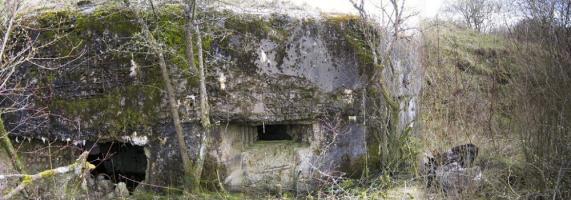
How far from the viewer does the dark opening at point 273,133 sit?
6992mm

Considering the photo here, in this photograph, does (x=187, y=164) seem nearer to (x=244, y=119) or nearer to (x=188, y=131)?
(x=188, y=131)

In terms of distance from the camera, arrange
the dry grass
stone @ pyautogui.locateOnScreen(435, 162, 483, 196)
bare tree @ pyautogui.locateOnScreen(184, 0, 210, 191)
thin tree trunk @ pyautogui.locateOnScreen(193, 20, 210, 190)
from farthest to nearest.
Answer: thin tree trunk @ pyautogui.locateOnScreen(193, 20, 210, 190) → bare tree @ pyautogui.locateOnScreen(184, 0, 210, 191) → stone @ pyautogui.locateOnScreen(435, 162, 483, 196) → the dry grass

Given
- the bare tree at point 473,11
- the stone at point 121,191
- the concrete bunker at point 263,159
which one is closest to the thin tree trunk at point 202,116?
the concrete bunker at point 263,159

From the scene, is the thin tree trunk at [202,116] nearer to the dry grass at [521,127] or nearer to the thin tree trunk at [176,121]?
the thin tree trunk at [176,121]

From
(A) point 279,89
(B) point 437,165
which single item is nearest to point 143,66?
(A) point 279,89

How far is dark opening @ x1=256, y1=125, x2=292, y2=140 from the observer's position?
699 cm

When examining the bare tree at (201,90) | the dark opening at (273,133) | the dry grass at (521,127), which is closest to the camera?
the dry grass at (521,127)

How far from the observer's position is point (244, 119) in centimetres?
614

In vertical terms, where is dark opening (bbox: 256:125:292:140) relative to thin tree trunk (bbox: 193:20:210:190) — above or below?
below

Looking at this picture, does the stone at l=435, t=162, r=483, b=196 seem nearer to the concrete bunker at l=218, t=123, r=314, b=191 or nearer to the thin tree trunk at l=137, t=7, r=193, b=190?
the concrete bunker at l=218, t=123, r=314, b=191

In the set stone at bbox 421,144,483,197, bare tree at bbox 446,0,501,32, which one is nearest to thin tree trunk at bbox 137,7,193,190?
stone at bbox 421,144,483,197

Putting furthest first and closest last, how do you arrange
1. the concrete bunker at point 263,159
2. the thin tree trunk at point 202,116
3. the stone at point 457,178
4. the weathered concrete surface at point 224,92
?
the concrete bunker at point 263,159 < the weathered concrete surface at point 224,92 < the thin tree trunk at point 202,116 < the stone at point 457,178

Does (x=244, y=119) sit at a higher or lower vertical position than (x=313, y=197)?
higher

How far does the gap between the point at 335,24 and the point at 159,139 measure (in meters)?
2.67
